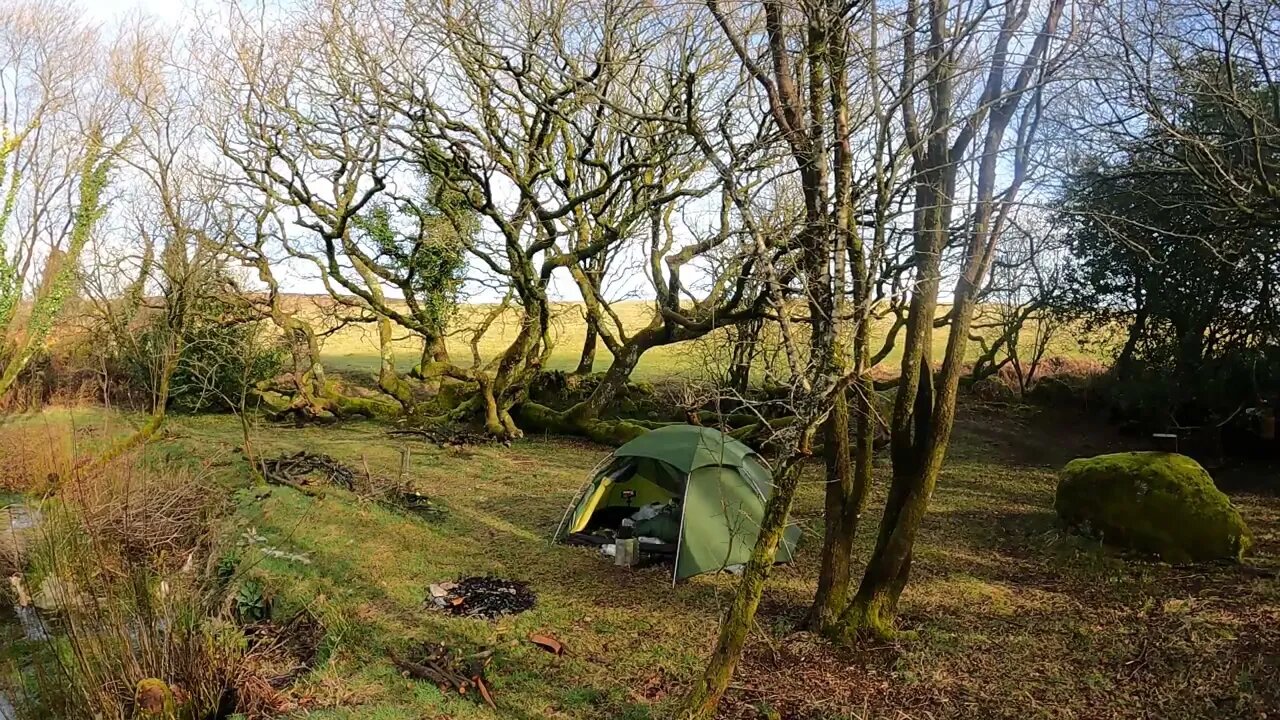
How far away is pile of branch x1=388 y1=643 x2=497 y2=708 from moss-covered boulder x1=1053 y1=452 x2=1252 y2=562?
22.0 feet

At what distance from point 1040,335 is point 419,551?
16.6 m

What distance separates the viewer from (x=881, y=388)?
731 inches

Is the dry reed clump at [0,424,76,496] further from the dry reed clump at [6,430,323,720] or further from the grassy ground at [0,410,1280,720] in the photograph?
the dry reed clump at [6,430,323,720]

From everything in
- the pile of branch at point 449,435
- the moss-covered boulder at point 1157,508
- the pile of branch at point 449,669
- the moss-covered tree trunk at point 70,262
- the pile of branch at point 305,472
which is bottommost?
the pile of branch at point 449,669

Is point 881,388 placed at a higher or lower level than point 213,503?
higher

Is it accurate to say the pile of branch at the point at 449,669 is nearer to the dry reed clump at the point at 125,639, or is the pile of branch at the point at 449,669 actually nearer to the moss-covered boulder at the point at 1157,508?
the dry reed clump at the point at 125,639

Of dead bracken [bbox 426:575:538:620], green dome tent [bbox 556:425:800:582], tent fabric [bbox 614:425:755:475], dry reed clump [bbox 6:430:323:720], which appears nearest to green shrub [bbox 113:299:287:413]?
green dome tent [bbox 556:425:800:582]

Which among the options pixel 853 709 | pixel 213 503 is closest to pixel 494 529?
pixel 213 503

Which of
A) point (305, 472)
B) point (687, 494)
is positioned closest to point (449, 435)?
point (305, 472)

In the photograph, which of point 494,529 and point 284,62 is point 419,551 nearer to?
point 494,529

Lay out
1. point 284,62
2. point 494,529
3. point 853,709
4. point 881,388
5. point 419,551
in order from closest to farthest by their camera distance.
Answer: point 853,709
point 419,551
point 494,529
point 284,62
point 881,388

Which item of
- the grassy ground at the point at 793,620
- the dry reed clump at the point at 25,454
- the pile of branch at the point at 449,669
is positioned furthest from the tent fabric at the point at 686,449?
the dry reed clump at the point at 25,454

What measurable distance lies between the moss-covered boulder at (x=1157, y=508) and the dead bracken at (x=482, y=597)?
619 centimetres

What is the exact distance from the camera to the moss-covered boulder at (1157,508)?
7.80 m
